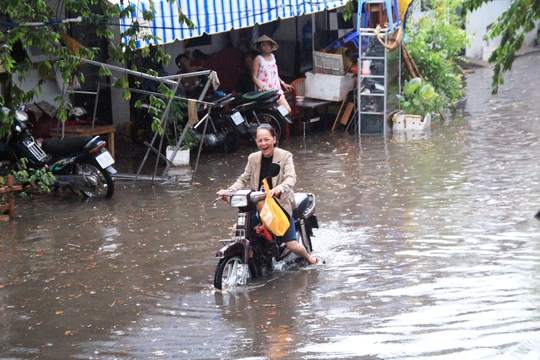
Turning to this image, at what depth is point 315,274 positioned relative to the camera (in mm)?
7547

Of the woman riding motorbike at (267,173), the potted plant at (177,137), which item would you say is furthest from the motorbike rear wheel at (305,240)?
the potted plant at (177,137)

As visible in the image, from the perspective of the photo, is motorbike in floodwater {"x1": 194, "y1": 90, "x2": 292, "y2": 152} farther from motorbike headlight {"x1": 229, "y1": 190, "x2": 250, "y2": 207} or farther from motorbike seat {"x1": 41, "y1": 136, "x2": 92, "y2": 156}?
motorbike headlight {"x1": 229, "y1": 190, "x2": 250, "y2": 207}

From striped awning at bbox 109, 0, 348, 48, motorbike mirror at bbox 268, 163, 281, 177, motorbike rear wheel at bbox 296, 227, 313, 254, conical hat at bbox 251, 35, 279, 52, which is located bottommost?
motorbike rear wheel at bbox 296, 227, 313, 254

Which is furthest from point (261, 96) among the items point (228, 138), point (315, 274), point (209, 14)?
point (315, 274)

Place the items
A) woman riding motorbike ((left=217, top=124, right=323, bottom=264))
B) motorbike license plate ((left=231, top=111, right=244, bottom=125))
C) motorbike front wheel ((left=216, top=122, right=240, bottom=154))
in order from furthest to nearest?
1. motorbike front wheel ((left=216, top=122, right=240, bottom=154))
2. motorbike license plate ((left=231, top=111, right=244, bottom=125))
3. woman riding motorbike ((left=217, top=124, right=323, bottom=264))

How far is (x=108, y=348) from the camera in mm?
5820

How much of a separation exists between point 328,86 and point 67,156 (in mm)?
7126

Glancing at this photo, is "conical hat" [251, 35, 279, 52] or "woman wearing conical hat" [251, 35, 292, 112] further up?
"conical hat" [251, 35, 279, 52]

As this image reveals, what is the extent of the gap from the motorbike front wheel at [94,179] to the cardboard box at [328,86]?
6.61 meters

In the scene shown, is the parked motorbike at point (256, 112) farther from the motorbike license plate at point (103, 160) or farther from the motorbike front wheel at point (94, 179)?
the motorbike license plate at point (103, 160)

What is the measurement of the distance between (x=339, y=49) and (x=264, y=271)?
10.8m

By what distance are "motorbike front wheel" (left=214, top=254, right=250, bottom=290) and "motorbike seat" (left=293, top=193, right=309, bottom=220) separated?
2.99 ft

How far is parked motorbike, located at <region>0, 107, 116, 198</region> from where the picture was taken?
11078 millimetres

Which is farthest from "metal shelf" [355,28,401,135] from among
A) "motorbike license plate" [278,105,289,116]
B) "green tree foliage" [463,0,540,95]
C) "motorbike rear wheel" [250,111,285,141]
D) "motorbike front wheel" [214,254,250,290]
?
"green tree foliage" [463,0,540,95]
